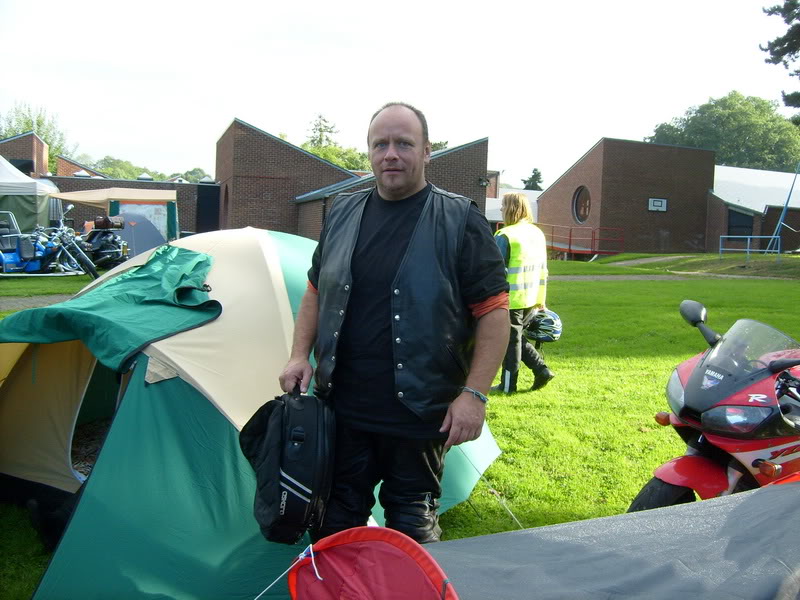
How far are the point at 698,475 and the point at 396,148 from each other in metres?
1.81

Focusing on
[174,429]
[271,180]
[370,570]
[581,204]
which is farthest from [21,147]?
[370,570]

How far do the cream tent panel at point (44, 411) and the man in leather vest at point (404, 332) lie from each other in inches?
91.7

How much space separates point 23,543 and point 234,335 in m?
1.56

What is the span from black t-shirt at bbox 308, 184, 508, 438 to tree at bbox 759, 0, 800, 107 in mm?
22969

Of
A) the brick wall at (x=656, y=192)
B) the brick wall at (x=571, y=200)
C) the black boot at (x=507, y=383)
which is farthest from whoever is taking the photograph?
the brick wall at (x=571, y=200)

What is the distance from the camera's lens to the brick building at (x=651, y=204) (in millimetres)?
35531

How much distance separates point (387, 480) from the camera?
2.51 m

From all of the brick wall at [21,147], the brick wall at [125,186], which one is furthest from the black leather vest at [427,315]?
the brick wall at [21,147]

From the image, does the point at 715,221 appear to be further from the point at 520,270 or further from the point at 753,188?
the point at 520,270

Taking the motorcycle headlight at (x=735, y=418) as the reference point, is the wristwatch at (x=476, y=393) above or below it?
above

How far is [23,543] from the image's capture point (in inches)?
145

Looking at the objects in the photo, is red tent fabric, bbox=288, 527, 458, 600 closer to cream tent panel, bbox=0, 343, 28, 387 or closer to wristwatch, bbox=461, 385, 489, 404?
wristwatch, bbox=461, 385, 489, 404

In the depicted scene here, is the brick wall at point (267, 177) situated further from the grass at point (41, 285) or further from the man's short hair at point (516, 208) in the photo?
the man's short hair at point (516, 208)

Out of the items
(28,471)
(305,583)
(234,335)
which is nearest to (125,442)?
(234,335)
